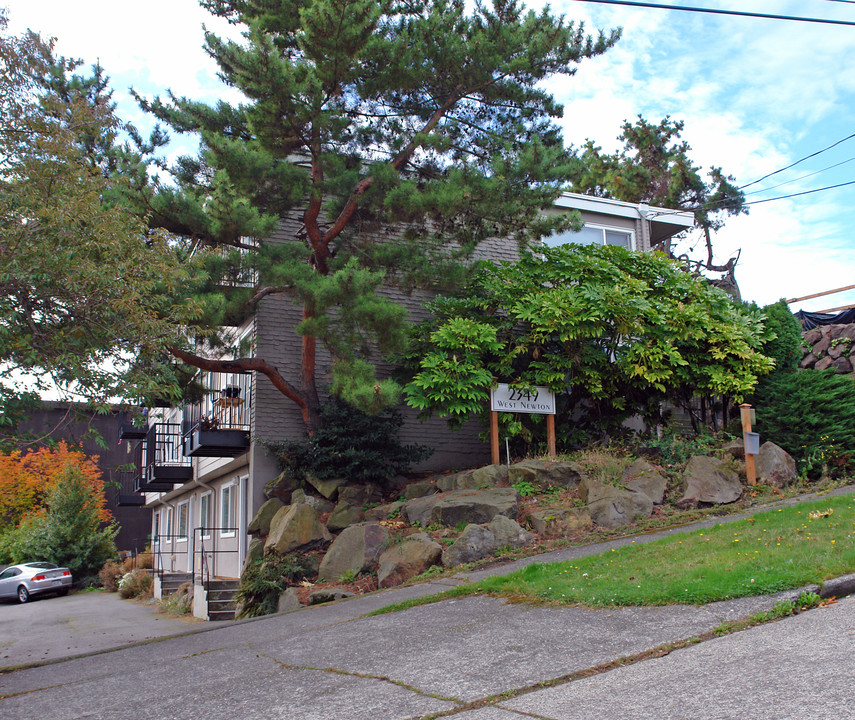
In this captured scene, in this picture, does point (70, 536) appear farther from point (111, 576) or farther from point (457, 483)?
point (457, 483)

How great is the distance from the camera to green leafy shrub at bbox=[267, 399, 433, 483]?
15078 millimetres

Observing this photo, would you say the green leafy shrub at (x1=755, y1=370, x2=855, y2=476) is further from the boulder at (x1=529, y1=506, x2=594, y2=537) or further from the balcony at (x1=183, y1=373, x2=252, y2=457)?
the balcony at (x1=183, y1=373, x2=252, y2=457)

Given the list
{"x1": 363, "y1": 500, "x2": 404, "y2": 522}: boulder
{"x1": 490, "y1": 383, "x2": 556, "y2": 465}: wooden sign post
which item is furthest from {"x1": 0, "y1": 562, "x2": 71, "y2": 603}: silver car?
{"x1": 490, "y1": 383, "x2": 556, "y2": 465}: wooden sign post

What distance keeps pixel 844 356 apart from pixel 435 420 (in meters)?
9.79

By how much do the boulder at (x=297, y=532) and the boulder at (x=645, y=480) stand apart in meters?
5.25

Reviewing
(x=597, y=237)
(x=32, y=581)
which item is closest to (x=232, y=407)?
(x=597, y=237)

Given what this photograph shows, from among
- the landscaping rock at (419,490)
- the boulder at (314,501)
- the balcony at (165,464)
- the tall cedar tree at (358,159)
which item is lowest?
the boulder at (314,501)

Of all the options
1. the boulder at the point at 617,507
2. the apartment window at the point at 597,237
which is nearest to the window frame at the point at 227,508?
the boulder at the point at 617,507

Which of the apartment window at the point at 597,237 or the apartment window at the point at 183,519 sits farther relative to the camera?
the apartment window at the point at 183,519

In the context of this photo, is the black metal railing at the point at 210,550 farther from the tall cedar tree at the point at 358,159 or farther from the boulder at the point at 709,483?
the boulder at the point at 709,483

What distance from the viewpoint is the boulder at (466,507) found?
1218 centimetres

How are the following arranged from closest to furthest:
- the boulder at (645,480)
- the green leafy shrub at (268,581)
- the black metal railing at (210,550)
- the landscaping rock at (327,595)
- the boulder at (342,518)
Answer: the landscaping rock at (327,595), the green leafy shrub at (268,581), the boulder at (645,480), the boulder at (342,518), the black metal railing at (210,550)

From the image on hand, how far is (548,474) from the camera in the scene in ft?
44.0

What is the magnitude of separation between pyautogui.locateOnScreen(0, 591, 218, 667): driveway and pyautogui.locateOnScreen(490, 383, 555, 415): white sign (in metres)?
6.36
